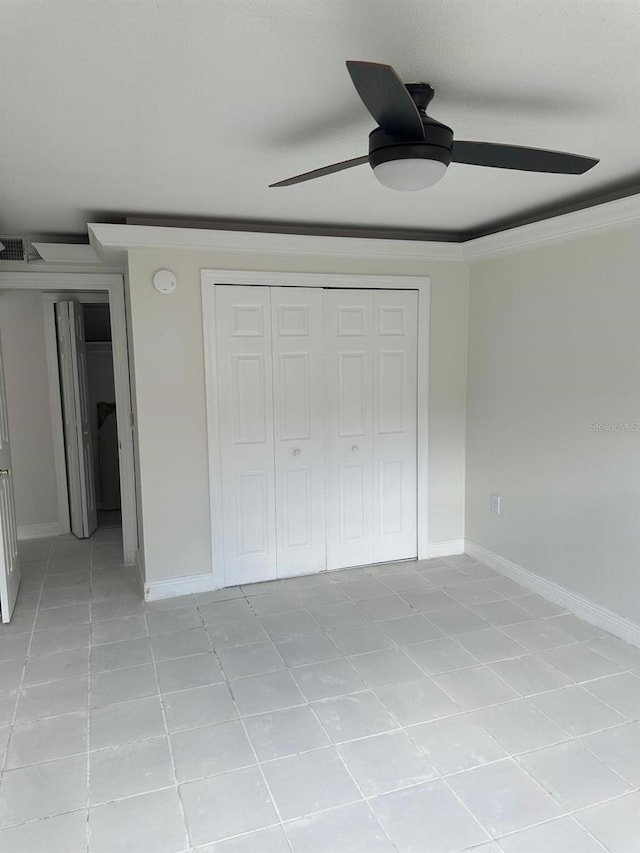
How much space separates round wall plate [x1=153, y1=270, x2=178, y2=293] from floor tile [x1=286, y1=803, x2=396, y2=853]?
2670 millimetres

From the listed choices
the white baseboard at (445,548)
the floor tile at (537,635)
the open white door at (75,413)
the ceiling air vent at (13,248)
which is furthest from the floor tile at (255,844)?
the ceiling air vent at (13,248)

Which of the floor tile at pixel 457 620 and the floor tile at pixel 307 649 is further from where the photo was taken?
the floor tile at pixel 457 620

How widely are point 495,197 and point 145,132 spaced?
70.2 inches

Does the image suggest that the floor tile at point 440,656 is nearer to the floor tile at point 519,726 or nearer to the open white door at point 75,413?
the floor tile at point 519,726

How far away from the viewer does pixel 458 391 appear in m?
4.16

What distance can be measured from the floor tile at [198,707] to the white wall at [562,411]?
2.02 metres

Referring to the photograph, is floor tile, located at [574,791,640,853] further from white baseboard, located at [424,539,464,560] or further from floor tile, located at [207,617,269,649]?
white baseboard, located at [424,539,464,560]

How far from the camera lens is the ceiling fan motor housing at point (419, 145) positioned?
1621 mm

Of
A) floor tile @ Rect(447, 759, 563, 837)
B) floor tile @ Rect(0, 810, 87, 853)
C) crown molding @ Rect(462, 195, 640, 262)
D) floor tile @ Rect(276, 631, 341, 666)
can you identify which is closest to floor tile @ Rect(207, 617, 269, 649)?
floor tile @ Rect(276, 631, 341, 666)

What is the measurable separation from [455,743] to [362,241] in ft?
9.21

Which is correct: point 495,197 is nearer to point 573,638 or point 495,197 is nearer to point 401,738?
point 573,638

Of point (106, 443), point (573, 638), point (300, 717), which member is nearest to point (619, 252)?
point (573, 638)

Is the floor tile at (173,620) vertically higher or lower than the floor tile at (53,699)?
higher

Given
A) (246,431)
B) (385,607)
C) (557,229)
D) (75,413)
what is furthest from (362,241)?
(75,413)
